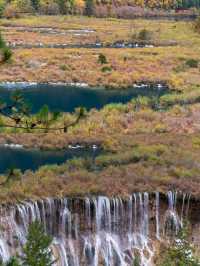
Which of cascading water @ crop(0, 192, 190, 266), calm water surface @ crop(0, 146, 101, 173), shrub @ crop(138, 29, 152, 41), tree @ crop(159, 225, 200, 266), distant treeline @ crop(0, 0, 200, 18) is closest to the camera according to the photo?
tree @ crop(159, 225, 200, 266)

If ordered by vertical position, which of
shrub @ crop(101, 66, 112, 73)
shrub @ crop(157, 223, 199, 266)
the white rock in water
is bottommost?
the white rock in water

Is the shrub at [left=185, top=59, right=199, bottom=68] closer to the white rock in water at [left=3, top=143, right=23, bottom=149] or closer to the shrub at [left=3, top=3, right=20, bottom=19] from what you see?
the white rock in water at [left=3, top=143, right=23, bottom=149]

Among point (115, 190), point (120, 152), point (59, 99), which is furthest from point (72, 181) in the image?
point (59, 99)

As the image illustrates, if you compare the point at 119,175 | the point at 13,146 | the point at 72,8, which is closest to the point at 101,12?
the point at 72,8

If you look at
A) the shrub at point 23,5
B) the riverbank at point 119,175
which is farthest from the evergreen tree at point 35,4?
the riverbank at point 119,175

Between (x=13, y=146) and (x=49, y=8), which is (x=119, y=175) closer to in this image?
(x=13, y=146)

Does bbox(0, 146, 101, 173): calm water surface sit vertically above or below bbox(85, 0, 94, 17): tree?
below

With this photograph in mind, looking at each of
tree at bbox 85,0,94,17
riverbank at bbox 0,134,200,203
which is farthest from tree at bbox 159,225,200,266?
tree at bbox 85,0,94,17

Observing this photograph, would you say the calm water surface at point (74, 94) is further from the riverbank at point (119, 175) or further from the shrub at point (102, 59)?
the riverbank at point (119, 175)

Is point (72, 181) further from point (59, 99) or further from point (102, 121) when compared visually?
point (59, 99)
